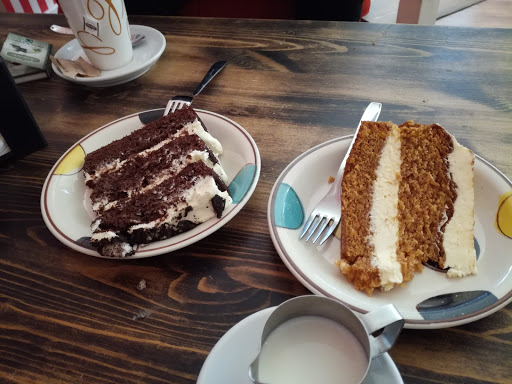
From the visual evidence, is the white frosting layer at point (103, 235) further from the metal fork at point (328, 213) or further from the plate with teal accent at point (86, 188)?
the metal fork at point (328, 213)

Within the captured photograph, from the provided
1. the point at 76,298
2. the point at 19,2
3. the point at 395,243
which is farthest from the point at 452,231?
the point at 19,2

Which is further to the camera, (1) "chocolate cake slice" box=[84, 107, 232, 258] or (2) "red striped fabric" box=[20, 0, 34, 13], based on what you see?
(2) "red striped fabric" box=[20, 0, 34, 13]

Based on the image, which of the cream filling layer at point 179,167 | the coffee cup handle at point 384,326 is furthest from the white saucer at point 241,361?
the cream filling layer at point 179,167

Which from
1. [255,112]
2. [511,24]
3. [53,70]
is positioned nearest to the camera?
[255,112]

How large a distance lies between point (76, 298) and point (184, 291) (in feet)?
0.80

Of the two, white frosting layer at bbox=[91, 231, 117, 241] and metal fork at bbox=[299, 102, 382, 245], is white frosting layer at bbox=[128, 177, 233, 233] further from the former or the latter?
metal fork at bbox=[299, 102, 382, 245]

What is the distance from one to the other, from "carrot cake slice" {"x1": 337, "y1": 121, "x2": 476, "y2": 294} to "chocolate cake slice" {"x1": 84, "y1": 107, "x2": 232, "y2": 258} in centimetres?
32

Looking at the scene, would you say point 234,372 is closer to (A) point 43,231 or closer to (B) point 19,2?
(A) point 43,231

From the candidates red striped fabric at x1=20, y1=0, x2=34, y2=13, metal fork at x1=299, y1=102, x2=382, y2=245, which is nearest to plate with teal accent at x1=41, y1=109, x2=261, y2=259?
metal fork at x1=299, y1=102, x2=382, y2=245

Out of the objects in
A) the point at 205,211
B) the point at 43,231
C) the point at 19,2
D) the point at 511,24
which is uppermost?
the point at 205,211

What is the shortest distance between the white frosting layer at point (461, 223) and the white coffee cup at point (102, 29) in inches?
45.8

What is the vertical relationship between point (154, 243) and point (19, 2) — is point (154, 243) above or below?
above

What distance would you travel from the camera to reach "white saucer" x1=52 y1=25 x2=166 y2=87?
1.49m

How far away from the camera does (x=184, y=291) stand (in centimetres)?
90
